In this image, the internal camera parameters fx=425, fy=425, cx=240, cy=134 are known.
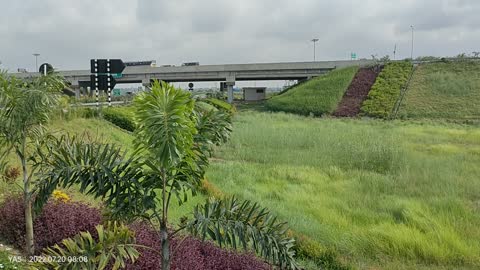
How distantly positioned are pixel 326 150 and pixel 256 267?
12022 millimetres

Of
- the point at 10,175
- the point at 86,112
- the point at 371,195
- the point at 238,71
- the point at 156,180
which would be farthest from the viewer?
the point at 238,71

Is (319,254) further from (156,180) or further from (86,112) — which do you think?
(86,112)

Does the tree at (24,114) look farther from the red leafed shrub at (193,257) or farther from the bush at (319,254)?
the bush at (319,254)

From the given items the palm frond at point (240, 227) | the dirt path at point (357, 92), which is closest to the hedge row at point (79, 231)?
the palm frond at point (240, 227)

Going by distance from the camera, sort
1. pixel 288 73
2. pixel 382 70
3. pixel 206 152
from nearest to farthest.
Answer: pixel 206 152
pixel 382 70
pixel 288 73

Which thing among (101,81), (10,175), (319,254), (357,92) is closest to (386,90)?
(357,92)

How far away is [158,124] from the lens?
2.75 meters

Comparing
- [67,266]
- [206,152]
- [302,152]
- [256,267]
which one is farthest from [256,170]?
[67,266]

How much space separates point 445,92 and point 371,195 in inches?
1399

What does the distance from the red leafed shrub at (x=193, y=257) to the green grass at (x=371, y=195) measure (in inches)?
81.7

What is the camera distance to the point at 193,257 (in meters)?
4.30

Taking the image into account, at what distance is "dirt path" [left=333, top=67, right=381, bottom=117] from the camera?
39312 mm

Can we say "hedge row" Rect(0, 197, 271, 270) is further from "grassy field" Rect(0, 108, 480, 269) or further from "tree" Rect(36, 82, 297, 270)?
"grassy field" Rect(0, 108, 480, 269)

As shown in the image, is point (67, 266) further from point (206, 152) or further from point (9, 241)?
point (9, 241)
